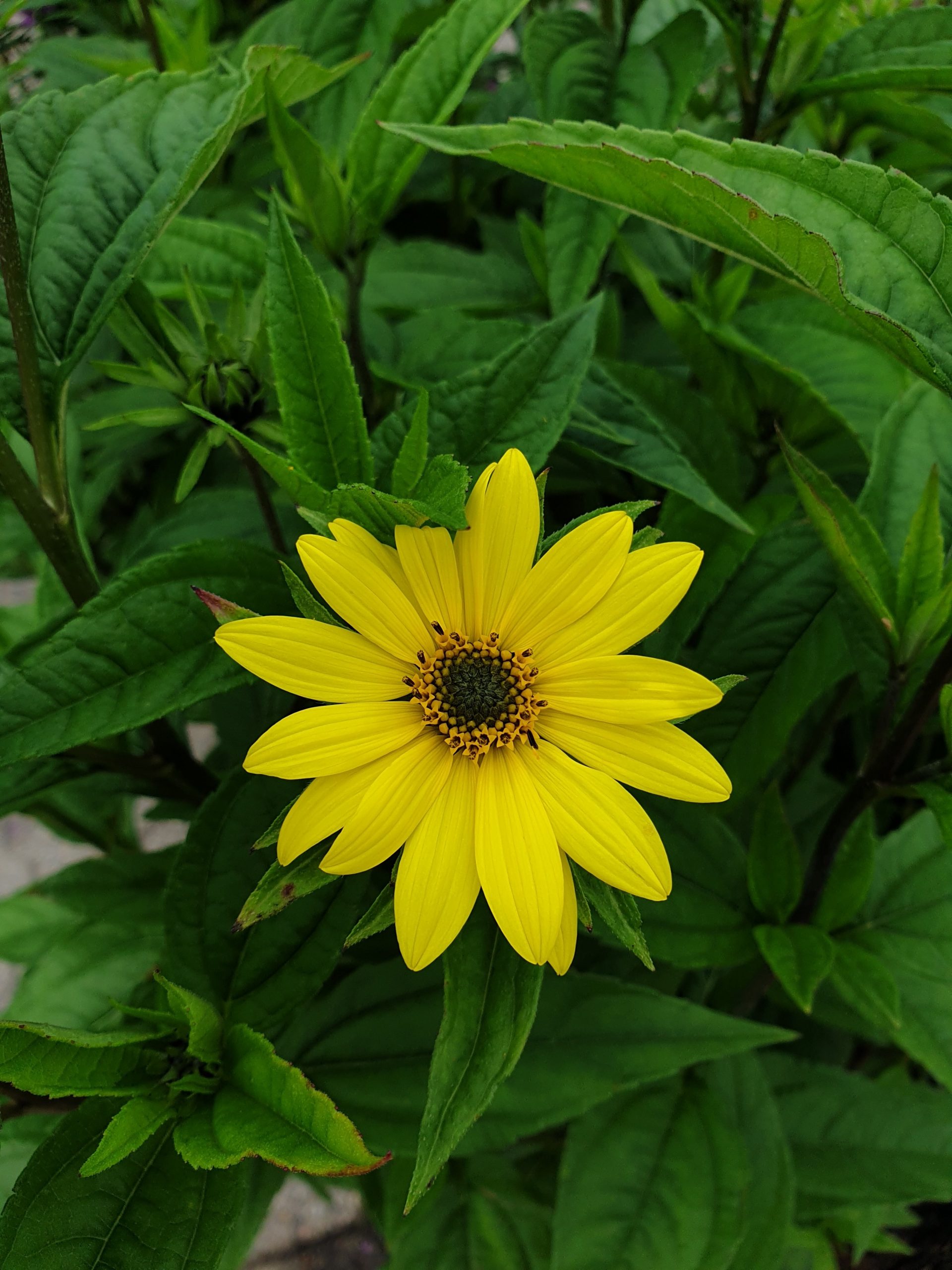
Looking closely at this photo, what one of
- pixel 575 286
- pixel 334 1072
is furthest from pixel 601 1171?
pixel 575 286

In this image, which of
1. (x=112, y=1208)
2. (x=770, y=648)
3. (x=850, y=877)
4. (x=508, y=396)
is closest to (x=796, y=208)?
(x=508, y=396)

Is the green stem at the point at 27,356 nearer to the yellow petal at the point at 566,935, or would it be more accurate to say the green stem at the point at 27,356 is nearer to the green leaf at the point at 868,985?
the yellow petal at the point at 566,935

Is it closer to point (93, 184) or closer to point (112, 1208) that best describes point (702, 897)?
point (112, 1208)

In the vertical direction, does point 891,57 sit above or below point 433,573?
above

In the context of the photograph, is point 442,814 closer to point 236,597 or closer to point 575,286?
point 236,597

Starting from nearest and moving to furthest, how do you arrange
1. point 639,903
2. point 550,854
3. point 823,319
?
point 550,854, point 639,903, point 823,319

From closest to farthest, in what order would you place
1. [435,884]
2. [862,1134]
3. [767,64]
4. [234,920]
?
1. [435,884]
2. [234,920]
3. [767,64]
4. [862,1134]

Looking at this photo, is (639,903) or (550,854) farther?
(639,903)
